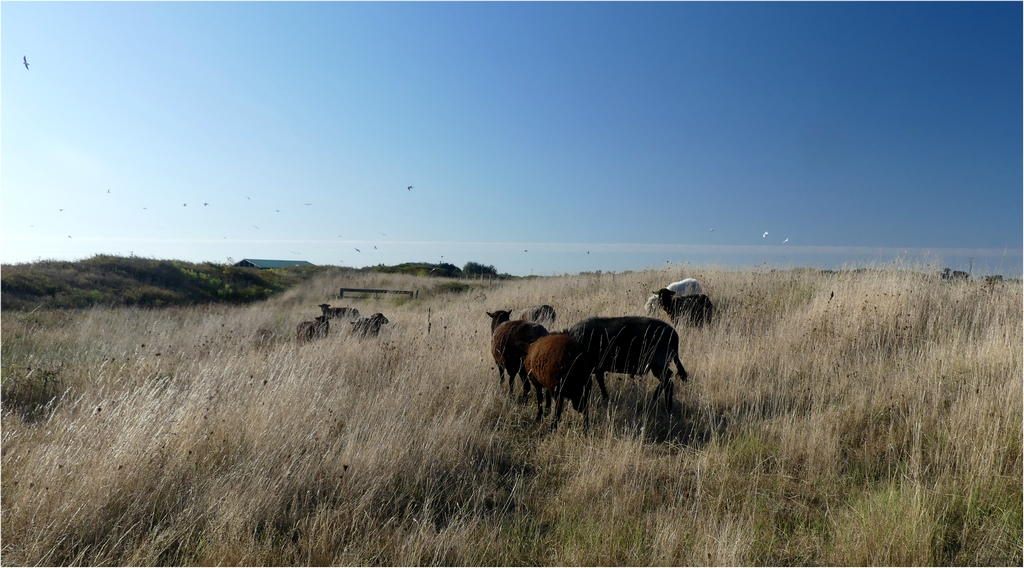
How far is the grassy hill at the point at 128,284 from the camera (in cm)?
1878

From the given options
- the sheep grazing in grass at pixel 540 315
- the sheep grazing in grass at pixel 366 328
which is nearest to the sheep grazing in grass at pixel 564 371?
the sheep grazing in grass at pixel 366 328

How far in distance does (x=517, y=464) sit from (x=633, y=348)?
6.90 ft

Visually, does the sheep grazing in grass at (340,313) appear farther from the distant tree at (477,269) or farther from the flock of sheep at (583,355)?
the distant tree at (477,269)

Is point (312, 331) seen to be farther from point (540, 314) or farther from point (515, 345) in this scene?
point (515, 345)

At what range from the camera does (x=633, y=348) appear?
19.4 feet

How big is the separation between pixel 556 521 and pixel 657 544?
2.32 ft

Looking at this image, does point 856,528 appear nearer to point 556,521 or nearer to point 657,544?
point 657,544

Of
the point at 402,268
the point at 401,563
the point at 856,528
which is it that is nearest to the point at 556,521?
the point at 401,563

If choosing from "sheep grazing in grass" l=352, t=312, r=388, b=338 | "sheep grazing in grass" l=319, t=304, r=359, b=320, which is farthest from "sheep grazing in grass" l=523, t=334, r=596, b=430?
"sheep grazing in grass" l=319, t=304, r=359, b=320

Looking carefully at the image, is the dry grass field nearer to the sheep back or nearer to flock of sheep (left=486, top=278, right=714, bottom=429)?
flock of sheep (left=486, top=278, right=714, bottom=429)

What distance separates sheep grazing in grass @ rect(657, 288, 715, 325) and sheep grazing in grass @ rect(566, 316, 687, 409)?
157 inches

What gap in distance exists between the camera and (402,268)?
1636 inches

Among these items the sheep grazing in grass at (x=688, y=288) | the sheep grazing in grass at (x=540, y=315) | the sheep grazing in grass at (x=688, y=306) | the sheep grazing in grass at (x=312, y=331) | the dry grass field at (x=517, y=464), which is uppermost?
the sheep grazing in grass at (x=688, y=288)

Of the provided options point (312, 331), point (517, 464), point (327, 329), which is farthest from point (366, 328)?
point (517, 464)
